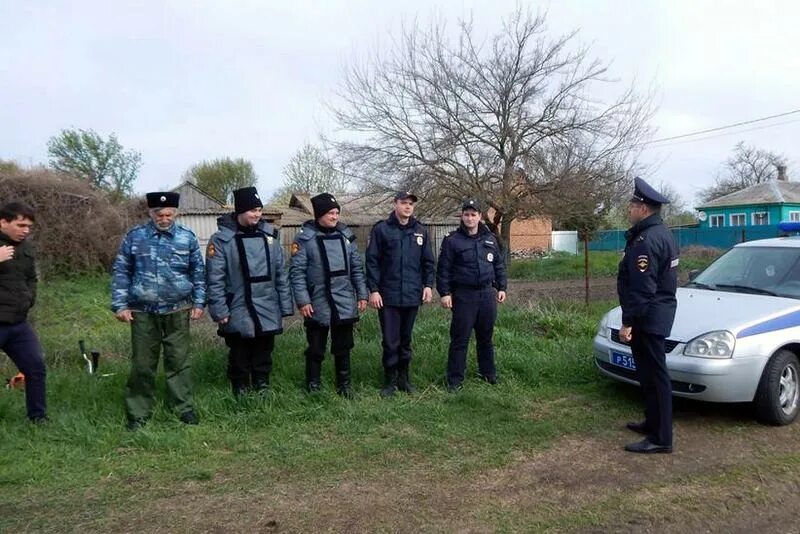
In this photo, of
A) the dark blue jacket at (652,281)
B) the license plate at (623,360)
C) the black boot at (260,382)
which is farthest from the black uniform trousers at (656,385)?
the black boot at (260,382)

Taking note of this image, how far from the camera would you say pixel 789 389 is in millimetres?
5094

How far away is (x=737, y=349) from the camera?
15.8 ft

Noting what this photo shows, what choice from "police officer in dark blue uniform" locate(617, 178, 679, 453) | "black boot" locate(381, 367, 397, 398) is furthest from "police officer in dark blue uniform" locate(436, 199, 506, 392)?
"police officer in dark blue uniform" locate(617, 178, 679, 453)

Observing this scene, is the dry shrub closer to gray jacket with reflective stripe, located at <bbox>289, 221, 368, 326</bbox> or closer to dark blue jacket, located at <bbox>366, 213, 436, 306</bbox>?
gray jacket with reflective stripe, located at <bbox>289, 221, 368, 326</bbox>

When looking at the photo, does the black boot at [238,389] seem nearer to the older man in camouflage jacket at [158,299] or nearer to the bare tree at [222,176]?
the older man in camouflage jacket at [158,299]

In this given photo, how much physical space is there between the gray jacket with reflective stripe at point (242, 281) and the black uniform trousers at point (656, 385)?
9.16 feet

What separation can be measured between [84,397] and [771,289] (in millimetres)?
6037

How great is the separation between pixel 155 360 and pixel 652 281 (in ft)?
12.0

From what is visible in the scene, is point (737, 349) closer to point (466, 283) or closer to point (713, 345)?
point (713, 345)

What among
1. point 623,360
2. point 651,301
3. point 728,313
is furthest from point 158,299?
point 728,313

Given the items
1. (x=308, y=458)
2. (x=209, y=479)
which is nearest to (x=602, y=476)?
(x=308, y=458)

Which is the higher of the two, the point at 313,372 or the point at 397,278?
the point at 397,278

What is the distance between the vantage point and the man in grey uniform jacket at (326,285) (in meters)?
5.31

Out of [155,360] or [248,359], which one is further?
[248,359]
